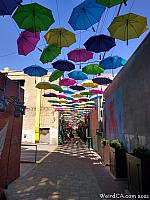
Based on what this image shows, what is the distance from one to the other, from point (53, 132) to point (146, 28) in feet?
70.0

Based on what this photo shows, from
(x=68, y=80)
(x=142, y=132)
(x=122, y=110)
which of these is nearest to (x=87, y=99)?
(x=68, y=80)

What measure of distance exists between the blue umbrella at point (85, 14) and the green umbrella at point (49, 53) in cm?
137

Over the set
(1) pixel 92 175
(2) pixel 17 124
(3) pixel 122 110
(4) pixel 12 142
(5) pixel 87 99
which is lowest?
(1) pixel 92 175

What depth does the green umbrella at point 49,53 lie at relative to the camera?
7527 millimetres

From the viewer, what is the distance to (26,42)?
7238 mm

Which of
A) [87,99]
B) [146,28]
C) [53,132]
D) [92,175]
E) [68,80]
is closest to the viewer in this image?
[146,28]

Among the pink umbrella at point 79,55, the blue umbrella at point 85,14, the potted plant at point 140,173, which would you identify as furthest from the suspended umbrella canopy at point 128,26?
the potted plant at point 140,173

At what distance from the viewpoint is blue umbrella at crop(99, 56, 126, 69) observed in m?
9.08

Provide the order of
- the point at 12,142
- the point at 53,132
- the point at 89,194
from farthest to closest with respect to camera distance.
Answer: the point at 53,132
the point at 12,142
the point at 89,194

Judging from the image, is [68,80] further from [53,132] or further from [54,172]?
[53,132]

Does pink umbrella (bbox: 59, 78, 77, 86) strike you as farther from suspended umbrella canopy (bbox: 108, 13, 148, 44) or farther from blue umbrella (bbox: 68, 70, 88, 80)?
suspended umbrella canopy (bbox: 108, 13, 148, 44)

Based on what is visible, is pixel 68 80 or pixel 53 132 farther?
pixel 53 132

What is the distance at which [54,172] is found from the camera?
9891 millimetres

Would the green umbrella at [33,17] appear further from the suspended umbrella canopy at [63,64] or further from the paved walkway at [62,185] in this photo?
the paved walkway at [62,185]
